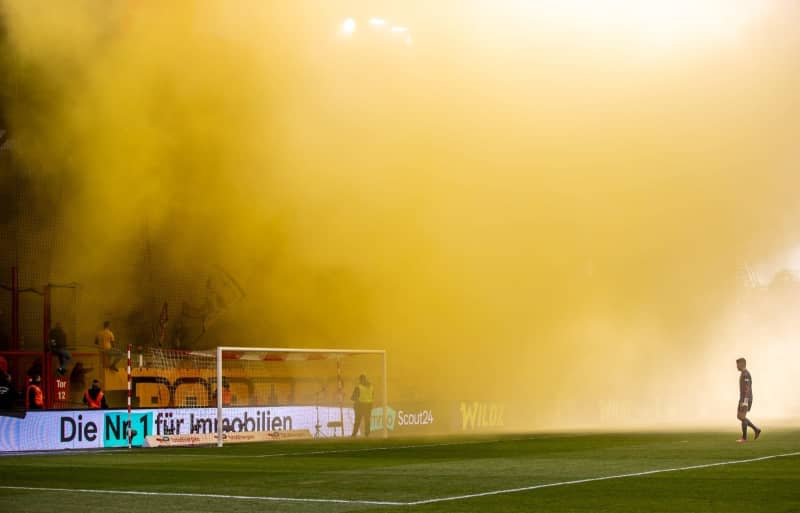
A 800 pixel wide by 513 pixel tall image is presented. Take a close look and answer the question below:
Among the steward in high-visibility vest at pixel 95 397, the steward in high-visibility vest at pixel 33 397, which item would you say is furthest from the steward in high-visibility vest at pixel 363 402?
→ the steward in high-visibility vest at pixel 33 397

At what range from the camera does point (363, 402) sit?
2730 centimetres

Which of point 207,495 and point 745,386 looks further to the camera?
point 745,386

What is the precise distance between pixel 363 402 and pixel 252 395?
108 inches

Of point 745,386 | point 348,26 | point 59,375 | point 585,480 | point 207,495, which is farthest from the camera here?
point 348,26

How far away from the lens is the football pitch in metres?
10.2

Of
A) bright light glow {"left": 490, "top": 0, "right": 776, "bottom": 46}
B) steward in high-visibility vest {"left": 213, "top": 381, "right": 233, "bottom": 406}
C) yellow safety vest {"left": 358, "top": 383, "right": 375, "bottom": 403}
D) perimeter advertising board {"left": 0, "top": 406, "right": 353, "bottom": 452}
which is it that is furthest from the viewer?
bright light glow {"left": 490, "top": 0, "right": 776, "bottom": 46}

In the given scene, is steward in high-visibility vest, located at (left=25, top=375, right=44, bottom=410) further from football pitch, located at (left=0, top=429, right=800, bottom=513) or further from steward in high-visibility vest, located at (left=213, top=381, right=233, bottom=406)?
steward in high-visibility vest, located at (left=213, top=381, right=233, bottom=406)

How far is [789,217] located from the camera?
35.2 metres

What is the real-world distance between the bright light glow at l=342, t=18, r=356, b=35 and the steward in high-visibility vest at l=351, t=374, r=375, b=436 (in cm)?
824

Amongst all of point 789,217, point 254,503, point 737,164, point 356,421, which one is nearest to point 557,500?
point 254,503

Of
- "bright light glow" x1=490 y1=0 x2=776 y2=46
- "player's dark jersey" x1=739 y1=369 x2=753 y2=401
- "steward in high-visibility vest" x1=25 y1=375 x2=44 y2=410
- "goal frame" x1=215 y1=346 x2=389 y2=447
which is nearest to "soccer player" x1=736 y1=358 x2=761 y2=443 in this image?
"player's dark jersey" x1=739 y1=369 x2=753 y2=401

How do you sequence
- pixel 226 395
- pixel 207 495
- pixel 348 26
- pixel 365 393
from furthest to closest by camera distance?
pixel 348 26 < pixel 365 393 < pixel 226 395 < pixel 207 495

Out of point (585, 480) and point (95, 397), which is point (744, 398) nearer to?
point (585, 480)

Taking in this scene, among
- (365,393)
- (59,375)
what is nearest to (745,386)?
(365,393)
